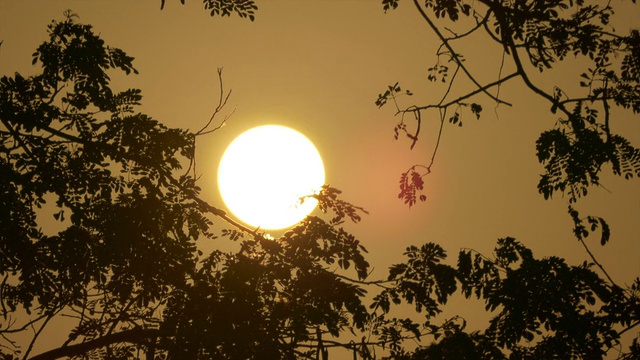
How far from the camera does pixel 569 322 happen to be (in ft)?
24.1

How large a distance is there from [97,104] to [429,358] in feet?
16.8

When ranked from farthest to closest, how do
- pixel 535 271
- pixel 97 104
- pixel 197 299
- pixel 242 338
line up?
pixel 97 104
pixel 535 271
pixel 197 299
pixel 242 338

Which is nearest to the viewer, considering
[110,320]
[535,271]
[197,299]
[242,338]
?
[242,338]

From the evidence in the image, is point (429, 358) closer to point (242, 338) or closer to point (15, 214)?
point (242, 338)

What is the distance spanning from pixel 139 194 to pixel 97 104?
1393mm

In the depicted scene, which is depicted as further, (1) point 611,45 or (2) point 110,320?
(2) point 110,320

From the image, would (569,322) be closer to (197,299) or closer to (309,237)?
(309,237)

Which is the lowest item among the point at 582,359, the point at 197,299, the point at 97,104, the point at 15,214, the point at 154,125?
the point at 582,359

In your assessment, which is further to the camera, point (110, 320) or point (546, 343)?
point (110, 320)

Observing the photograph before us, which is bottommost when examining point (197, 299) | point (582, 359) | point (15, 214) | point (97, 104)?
point (582, 359)

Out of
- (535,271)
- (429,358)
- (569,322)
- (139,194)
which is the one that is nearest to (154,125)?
(139,194)

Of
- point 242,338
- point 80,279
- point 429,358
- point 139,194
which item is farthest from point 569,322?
point 80,279

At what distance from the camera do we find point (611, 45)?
25.3 feet

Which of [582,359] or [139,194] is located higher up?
[139,194]
